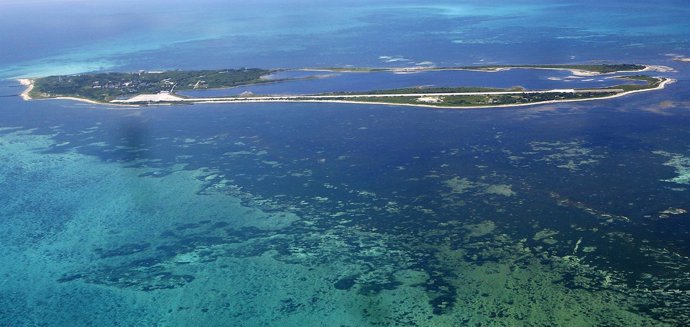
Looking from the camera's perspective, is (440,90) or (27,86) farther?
(27,86)

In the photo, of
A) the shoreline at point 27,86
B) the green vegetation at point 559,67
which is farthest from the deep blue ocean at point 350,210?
the green vegetation at point 559,67

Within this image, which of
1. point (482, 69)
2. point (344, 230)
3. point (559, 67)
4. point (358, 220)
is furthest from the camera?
point (482, 69)

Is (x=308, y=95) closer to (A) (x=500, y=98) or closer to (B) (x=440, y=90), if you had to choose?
(B) (x=440, y=90)

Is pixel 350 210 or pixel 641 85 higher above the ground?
pixel 641 85

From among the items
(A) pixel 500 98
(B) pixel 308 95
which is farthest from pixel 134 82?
(A) pixel 500 98

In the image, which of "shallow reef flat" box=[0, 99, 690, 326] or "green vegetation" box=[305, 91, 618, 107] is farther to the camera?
"green vegetation" box=[305, 91, 618, 107]

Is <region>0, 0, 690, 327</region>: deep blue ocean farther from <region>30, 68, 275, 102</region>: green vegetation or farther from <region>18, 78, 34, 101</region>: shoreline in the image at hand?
<region>30, 68, 275, 102</region>: green vegetation

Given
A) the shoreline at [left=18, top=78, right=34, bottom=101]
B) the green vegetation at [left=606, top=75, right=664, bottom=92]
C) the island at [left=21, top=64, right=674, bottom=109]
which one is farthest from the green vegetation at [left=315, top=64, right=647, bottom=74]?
the shoreline at [left=18, top=78, right=34, bottom=101]

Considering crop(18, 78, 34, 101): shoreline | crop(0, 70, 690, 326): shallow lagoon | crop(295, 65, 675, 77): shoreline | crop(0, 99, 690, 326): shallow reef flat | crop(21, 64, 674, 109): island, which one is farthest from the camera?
crop(18, 78, 34, 101): shoreline
